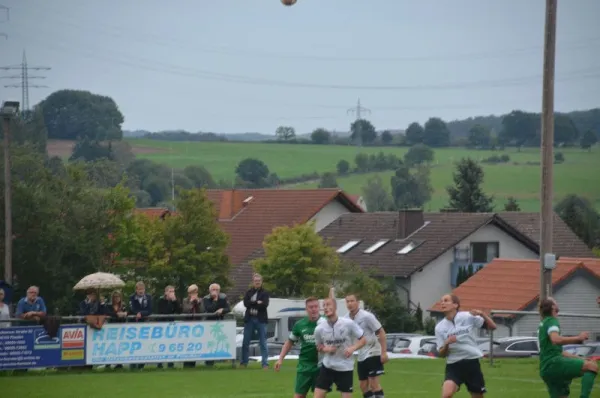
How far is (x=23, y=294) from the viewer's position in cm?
4403

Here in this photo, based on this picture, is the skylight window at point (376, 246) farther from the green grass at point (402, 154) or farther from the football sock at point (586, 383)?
the football sock at point (586, 383)

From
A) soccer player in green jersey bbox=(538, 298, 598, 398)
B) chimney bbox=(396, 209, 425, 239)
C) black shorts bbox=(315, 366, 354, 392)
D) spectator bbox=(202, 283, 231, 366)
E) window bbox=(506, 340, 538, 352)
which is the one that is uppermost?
soccer player in green jersey bbox=(538, 298, 598, 398)

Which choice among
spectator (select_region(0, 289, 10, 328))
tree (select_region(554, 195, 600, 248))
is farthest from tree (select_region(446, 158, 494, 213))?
spectator (select_region(0, 289, 10, 328))

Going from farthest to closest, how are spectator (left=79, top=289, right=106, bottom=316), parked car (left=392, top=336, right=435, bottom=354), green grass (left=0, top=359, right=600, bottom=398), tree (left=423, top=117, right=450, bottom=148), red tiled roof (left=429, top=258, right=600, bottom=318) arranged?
tree (left=423, top=117, right=450, bottom=148)
red tiled roof (left=429, top=258, right=600, bottom=318)
parked car (left=392, top=336, right=435, bottom=354)
spectator (left=79, top=289, right=106, bottom=316)
green grass (left=0, top=359, right=600, bottom=398)

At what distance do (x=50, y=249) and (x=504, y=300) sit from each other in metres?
19.5

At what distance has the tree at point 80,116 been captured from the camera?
561 ft

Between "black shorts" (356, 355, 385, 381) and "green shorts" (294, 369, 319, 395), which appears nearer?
"green shorts" (294, 369, 319, 395)

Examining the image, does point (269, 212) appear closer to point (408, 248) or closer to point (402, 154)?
point (408, 248)

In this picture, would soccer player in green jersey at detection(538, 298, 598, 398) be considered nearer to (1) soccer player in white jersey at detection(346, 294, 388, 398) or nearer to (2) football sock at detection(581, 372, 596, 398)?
(2) football sock at detection(581, 372, 596, 398)

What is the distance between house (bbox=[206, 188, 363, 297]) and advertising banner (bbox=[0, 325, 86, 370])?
174ft

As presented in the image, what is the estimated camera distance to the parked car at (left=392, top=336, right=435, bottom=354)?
40500mm

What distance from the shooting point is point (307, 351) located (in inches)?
680

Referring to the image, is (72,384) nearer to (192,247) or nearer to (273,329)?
(273,329)

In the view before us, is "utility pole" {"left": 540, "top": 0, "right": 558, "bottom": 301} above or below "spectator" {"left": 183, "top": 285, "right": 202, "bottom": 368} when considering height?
above
